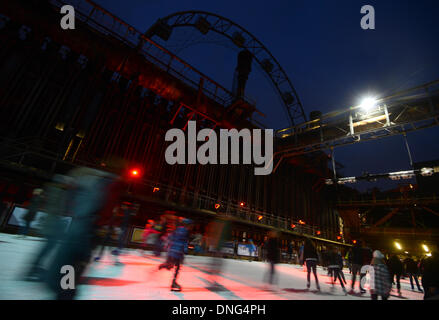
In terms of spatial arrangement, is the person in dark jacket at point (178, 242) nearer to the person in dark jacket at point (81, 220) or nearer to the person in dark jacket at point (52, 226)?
the person in dark jacket at point (81, 220)

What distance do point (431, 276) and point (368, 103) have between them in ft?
38.0

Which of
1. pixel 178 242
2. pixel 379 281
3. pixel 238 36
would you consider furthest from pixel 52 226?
pixel 238 36

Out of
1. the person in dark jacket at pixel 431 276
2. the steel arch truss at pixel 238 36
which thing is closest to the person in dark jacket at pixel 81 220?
the person in dark jacket at pixel 431 276

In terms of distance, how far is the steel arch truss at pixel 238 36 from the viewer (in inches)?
767

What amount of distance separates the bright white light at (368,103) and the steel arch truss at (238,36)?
13.0 meters

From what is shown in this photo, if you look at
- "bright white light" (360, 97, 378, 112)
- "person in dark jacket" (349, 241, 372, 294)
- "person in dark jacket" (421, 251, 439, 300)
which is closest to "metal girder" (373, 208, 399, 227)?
Answer: "bright white light" (360, 97, 378, 112)

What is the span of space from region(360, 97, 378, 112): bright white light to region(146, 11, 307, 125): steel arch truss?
511 inches

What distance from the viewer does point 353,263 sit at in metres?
6.13

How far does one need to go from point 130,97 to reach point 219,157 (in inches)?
366

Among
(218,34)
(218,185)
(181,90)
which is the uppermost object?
(218,34)

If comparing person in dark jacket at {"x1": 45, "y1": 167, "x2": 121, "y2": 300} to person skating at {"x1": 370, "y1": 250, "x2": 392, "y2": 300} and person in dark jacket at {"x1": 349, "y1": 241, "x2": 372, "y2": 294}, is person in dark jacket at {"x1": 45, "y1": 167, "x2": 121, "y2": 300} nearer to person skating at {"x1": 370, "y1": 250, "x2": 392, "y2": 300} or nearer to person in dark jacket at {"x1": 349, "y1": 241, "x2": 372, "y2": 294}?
person skating at {"x1": 370, "y1": 250, "x2": 392, "y2": 300}

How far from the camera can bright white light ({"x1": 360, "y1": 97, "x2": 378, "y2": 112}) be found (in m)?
12.5
